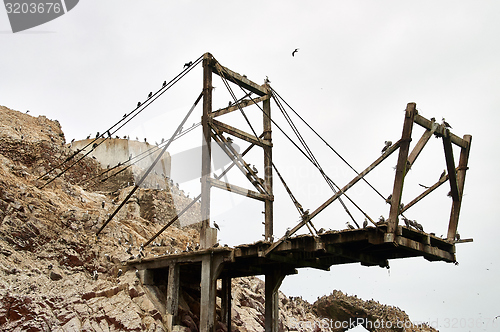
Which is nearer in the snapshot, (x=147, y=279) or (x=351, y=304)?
(x=147, y=279)

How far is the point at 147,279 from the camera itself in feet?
62.8

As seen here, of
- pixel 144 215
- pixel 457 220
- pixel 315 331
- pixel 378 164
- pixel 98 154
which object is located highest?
pixel 98 154

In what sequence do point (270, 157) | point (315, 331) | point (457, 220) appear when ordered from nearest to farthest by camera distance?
1. point (457, 220)
2. point (270, 157)
3. point (315, 331)

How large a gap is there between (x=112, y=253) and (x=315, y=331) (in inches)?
A: 558

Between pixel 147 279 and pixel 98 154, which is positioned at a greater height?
pixel 98 154

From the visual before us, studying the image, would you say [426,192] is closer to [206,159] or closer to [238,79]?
[206,159]

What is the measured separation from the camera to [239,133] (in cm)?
2092

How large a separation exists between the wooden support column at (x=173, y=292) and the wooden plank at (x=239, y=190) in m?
3.51

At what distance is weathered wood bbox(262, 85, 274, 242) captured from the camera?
20.4 metres

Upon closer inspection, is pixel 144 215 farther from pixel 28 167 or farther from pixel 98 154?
pixel 98 154

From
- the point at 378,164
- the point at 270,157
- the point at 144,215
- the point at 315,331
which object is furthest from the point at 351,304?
the point at 378,164

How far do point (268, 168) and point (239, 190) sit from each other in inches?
98.6

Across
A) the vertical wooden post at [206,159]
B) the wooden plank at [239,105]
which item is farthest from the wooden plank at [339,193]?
the wooden plank at [239,105]

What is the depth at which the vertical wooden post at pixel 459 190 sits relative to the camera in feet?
50.9
